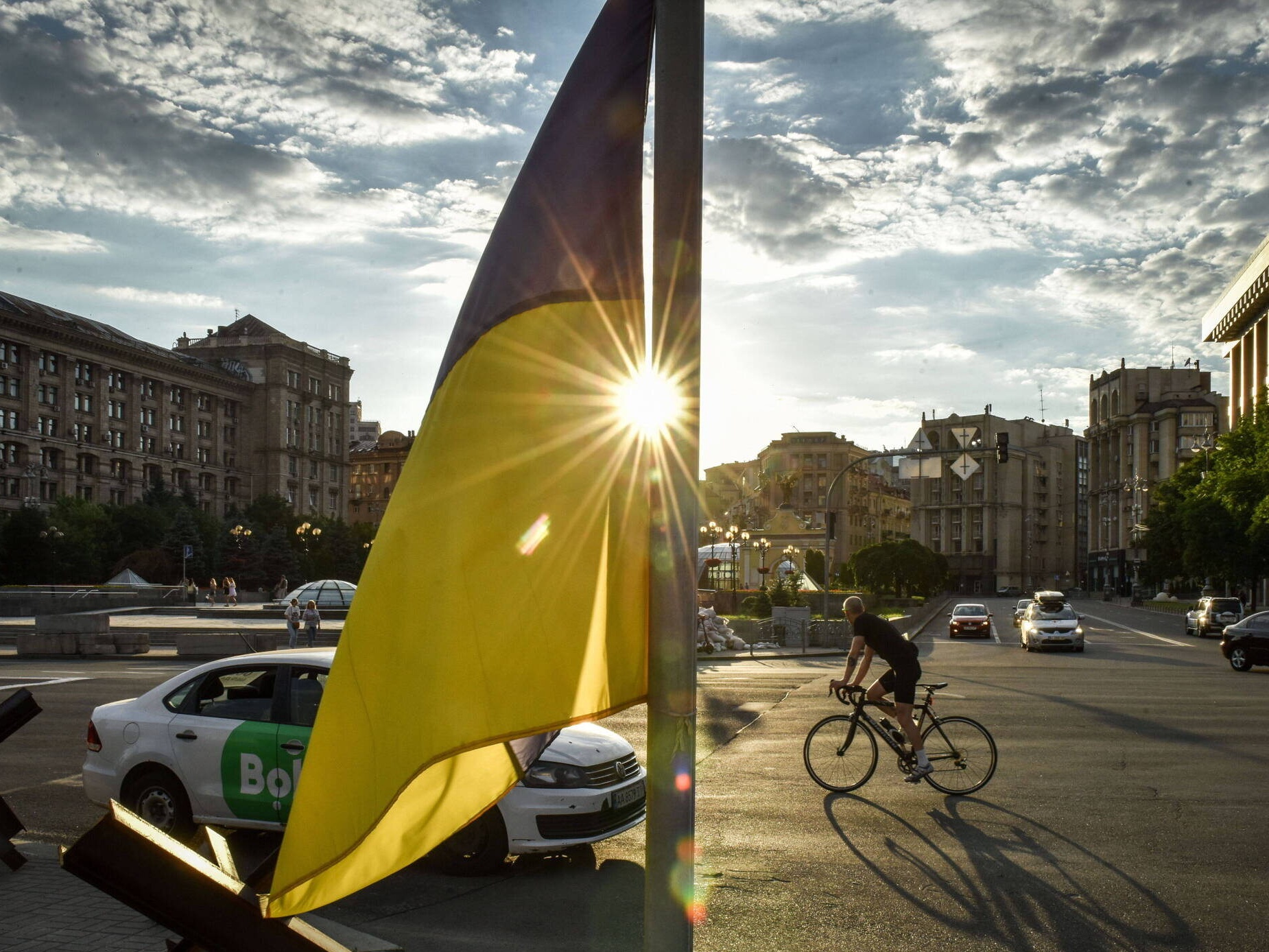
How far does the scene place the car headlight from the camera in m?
8.03

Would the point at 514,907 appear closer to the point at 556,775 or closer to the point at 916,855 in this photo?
the point at 556,775

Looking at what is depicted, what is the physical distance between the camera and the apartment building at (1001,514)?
165125 millimetres

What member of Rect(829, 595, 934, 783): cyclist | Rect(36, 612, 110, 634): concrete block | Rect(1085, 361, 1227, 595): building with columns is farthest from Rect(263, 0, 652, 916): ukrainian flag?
Rect(1085, 361, 1227, 595): building with columns

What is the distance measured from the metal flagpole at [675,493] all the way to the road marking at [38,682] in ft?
74.0

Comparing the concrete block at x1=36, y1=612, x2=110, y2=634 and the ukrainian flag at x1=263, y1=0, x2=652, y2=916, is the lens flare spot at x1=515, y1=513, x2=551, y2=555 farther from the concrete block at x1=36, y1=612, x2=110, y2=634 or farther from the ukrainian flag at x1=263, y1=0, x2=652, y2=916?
the concrete block at x1=36, y1=612, x2=110, y2=634

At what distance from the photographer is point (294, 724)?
831cm

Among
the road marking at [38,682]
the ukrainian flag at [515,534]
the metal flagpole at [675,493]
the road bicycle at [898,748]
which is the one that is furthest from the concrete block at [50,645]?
the metal flagpole at [675,493]

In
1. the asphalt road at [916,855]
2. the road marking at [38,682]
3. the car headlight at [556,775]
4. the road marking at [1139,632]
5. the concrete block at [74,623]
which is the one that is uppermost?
the car headlight at [556,775]

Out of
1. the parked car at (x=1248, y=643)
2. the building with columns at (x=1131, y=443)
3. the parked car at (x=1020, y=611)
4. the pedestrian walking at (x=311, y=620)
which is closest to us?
the parked car at (x=1248, y=643)

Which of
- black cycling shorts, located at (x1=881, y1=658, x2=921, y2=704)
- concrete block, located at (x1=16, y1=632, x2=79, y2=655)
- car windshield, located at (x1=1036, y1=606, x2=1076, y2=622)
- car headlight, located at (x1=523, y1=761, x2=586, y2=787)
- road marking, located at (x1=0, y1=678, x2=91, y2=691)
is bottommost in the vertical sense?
concrete block, located at (x1=16, y1=632, x2=79, y2=655)

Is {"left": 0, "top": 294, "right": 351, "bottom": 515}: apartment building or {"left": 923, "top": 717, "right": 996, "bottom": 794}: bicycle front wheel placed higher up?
{"left": 0, "top": 294, "right": 351, "bottom": 515}: apartment building

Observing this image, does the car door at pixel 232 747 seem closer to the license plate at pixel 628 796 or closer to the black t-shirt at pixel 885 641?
the license plate at pixel 628 796

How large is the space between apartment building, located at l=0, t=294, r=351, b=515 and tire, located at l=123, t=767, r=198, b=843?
283ft

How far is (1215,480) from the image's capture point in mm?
49969
